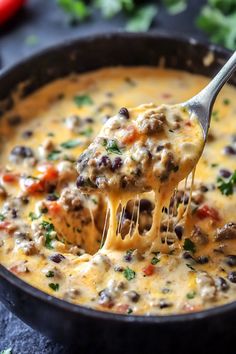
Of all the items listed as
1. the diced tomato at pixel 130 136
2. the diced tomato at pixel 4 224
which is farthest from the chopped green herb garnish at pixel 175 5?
the diced tomato at pixel 4 224

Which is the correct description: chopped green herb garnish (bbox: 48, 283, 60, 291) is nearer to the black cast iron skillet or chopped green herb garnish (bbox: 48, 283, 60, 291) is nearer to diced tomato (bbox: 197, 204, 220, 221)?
the black cast iron skillet

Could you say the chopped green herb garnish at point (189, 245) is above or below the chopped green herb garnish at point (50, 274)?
below

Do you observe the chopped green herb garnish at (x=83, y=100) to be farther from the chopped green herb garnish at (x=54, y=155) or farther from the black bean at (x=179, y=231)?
the black bean at (x=179, y=231)

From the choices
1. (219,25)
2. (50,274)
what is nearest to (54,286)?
(50,274)

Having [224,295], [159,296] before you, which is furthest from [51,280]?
[224,295]

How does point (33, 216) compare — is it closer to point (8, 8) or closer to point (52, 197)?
point (52, 197)

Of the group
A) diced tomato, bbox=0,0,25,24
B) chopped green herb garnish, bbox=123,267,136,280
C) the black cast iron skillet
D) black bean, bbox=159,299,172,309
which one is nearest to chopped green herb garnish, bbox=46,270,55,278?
the black cast iron skillet

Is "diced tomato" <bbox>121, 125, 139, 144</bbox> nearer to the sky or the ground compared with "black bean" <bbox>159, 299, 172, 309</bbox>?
nearer to the sky
